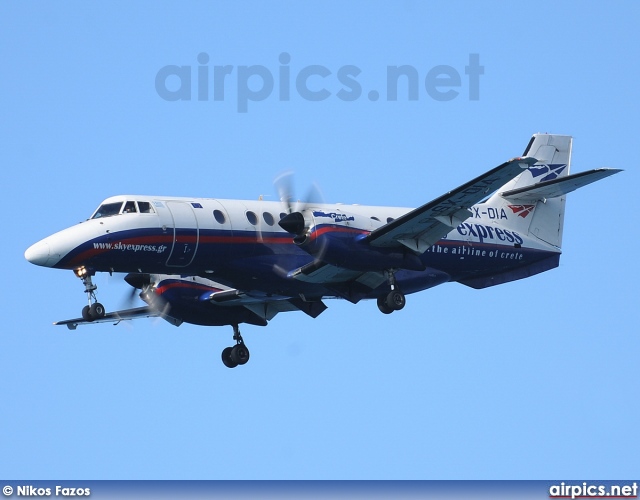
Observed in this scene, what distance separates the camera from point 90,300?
2852 cm

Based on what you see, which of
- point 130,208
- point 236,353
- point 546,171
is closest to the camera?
point 130,208

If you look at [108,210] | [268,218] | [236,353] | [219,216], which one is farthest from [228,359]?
[108,210]

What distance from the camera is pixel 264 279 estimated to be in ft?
99.2

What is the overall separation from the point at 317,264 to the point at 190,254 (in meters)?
2.90

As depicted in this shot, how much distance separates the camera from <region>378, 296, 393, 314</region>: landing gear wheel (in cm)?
3016

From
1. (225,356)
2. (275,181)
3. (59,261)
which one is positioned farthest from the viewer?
(225,356)

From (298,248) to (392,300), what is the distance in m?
2.50

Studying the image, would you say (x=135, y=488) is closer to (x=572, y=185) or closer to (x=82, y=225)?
(x=82, y=225)

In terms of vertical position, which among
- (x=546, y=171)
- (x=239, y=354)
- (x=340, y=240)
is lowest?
(x=239, y=354)

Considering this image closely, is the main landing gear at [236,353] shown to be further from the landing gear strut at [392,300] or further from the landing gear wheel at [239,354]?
the landing gear strut at [392,300]

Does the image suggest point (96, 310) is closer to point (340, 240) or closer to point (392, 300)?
point (340, 240)

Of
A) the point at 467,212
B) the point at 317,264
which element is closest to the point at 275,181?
the point at 317,264

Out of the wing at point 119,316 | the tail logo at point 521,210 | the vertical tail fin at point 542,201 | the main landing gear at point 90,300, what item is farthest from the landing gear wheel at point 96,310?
the tail logo at point 521,210

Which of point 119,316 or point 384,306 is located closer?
point 384,306
